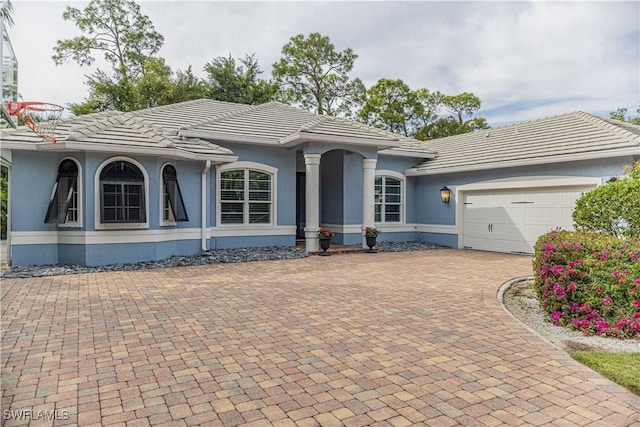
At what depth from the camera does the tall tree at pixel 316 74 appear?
31.3 m

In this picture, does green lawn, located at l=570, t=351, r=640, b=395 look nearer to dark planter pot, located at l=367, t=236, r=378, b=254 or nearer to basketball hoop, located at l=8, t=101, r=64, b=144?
basketball hoop, located at l=8, t=101, r=64, b=144

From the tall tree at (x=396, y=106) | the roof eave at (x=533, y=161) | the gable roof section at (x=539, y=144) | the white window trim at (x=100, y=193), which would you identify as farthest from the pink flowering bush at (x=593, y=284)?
the tall tree at (x=396, y=106)

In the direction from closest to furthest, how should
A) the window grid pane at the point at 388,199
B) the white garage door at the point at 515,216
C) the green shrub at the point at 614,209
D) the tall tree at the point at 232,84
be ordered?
the green shrub at the point at 614,209 < the white garage door at the point at 515,216 < the window grid pane at the point at 388,199 < the tall tree at the point at 232,84

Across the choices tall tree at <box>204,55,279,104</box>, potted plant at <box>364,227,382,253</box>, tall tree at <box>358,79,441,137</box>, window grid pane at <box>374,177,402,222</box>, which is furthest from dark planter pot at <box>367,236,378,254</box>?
tall tree at <box>358,79,441,137</box>

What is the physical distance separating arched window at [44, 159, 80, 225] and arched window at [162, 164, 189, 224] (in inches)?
80.2

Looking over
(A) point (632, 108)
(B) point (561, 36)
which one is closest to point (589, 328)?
(B) point (561, 36)

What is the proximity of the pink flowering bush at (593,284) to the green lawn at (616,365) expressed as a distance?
0.87 m

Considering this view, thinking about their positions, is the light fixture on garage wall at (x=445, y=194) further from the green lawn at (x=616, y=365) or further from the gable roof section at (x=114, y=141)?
the green lawn at (x=616, y=365)

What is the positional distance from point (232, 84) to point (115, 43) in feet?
28.9

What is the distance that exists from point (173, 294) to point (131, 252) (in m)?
3.75

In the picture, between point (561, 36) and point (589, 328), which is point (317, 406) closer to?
point (589, 328)

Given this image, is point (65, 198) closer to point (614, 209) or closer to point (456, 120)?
point (614, 209)

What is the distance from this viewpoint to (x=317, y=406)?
3.10 m

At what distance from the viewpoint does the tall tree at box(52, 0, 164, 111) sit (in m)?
25.1
